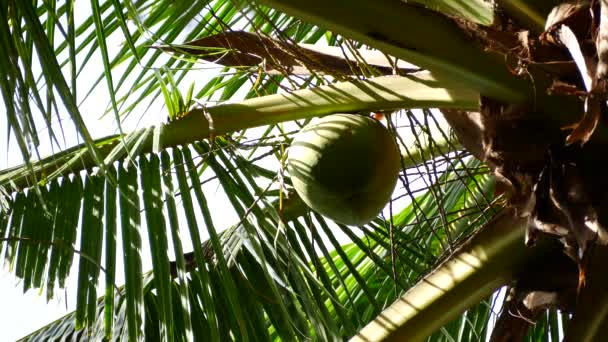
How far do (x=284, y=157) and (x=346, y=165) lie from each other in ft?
1.05

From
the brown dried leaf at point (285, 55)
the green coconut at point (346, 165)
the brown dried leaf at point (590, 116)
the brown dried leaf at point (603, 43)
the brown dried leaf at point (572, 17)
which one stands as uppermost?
the brown dried leaf at point (285, 55)

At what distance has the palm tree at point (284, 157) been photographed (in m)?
1.12

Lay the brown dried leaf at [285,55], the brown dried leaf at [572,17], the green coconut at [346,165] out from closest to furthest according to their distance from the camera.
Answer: the brown dried leaf at [572,17] < the green coconut at [346,165] < the brown dried leaf at [285,55]

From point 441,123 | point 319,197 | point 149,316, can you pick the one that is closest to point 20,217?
point 149,316

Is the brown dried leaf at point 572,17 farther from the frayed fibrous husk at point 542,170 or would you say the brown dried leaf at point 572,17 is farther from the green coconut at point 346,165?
the green coconut at point 346,165

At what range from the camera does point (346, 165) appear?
124cm

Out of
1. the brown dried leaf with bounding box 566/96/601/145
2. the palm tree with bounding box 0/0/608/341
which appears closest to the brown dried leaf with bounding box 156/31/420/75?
the palm tree with bounding box 0/0/608/341

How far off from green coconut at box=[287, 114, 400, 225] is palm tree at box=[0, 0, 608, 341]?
52mm

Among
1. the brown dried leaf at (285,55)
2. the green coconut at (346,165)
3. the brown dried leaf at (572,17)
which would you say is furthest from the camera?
the brown dried leaf at (285,55)

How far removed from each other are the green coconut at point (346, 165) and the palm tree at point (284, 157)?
5 centimetres

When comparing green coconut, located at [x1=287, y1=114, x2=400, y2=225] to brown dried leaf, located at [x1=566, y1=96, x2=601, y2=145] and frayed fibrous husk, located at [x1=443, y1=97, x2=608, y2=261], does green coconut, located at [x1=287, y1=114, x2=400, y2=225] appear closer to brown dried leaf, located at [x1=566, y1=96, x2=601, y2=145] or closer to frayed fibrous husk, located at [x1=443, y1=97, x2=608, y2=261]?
frayed fibrous husk, located at [x1=443, y1=97, x2=608, y2=261]

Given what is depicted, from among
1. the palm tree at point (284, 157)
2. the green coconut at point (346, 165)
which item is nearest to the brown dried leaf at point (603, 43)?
the palm tree at point (284, 157)

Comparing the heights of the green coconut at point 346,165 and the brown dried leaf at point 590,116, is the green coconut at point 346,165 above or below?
above

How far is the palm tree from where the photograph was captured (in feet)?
3.67
